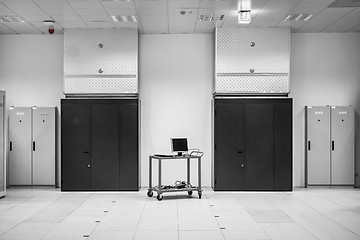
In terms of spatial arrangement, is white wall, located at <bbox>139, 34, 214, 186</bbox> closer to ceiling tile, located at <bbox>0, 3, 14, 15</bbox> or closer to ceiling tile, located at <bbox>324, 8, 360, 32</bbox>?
ceiling tile, located at <bbox>324, 8, 360, 32</bbox>

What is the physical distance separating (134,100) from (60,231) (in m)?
4.83

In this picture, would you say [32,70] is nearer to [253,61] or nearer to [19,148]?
[19,148]

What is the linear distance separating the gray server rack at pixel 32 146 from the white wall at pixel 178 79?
453 millimetres

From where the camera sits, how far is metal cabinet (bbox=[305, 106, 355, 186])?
11367 mm

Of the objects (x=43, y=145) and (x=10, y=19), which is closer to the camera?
(x=10, y=19)

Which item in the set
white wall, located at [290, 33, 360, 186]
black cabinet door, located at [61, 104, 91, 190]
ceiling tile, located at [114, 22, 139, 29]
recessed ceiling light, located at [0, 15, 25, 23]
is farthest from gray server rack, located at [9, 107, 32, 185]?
white wall, located at [290, 33, 360, 186]

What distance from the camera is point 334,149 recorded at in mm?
11391

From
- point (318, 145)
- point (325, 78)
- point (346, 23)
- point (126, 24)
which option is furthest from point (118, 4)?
point (318, 145)

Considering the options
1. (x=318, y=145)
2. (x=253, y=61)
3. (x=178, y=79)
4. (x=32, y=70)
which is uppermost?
(x=253, y=61)

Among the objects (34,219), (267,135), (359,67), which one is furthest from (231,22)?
(34,219)

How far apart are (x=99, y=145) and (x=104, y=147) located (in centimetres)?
13

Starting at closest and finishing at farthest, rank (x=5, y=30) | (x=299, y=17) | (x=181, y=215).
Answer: (x=181, y=215) → (x=299, y=17) → (x=5, y=30)

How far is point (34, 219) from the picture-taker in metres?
7.60

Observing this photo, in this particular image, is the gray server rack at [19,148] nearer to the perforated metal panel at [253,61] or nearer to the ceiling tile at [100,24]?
the ceiling tile at [100,24]
